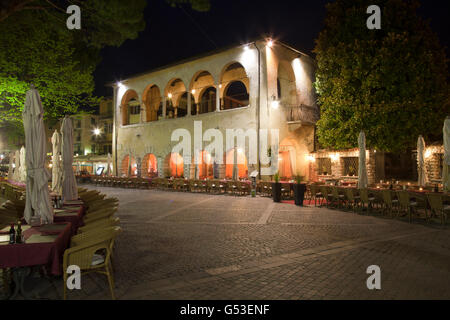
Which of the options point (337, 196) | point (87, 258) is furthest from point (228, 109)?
point (87, 258)

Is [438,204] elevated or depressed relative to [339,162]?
depressed

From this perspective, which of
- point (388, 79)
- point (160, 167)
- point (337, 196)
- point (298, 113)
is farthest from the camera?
point (160, 167)

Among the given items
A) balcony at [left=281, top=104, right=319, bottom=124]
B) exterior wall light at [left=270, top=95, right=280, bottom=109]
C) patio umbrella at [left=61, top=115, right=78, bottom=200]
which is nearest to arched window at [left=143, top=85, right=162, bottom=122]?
exterior wall light at [left=270, top=95, right=280, bottom=109]

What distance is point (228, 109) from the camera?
69.8 feet

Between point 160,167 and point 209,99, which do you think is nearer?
point 160,167

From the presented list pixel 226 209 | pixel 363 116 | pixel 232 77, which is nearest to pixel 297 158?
pixel 363 116

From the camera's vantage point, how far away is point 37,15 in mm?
10766

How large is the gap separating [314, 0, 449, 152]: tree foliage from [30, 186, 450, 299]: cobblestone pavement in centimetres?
823

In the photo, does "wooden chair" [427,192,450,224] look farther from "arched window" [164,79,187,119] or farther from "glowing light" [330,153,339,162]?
"arched window" [164,79,187,119]

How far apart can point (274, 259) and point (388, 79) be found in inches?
542

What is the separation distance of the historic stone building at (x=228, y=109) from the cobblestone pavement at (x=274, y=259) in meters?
11.1

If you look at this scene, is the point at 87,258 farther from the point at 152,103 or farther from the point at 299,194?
the point at 152,103
